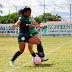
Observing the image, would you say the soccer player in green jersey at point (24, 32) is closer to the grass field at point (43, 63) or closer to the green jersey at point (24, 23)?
the green jersey at point (24, 23)

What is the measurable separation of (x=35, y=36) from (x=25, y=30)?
0.41 metres

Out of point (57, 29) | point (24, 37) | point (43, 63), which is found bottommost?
point (43, 63)

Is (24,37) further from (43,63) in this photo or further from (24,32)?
(43,63)

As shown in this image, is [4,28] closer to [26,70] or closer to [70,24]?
[70,24]

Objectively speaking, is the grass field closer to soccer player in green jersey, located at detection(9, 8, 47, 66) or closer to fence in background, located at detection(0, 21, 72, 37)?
soccer player in green jersey, located at detection(9, 8, 47, 66)

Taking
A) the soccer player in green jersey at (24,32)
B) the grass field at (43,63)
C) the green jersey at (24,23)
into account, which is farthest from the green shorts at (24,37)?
the grass field at (43,63)

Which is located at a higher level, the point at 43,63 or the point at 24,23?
the point at 24,23

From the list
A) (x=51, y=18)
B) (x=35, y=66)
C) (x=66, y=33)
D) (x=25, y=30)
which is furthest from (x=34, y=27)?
(x=51, y=18)

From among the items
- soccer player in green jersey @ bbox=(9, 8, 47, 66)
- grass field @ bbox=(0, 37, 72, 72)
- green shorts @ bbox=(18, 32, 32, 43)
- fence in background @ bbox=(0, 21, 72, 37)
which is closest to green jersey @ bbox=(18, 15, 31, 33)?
soccer player in green jersey @ bbox=(9, 8, 47, 66)

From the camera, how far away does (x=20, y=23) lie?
→ 7023 millimetres

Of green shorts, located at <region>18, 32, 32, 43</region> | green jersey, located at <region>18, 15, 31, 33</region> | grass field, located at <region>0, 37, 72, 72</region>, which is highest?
green jersey, located at <region>18, 15, 31, 33</region>

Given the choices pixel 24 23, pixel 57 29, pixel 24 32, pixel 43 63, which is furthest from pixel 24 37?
pixel 57 29

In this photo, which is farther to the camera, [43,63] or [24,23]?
[43,63]

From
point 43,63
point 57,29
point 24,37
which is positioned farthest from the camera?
point 57,29
